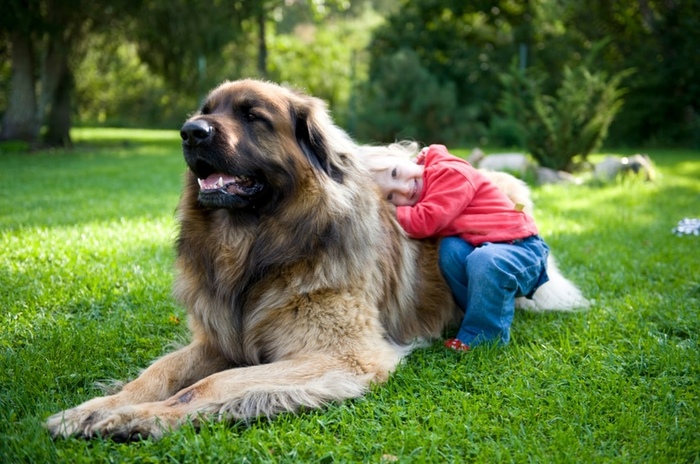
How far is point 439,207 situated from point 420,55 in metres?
20.1

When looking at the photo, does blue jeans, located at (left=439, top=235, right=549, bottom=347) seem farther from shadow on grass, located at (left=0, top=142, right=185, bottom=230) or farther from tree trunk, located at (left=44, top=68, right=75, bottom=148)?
tree trunk, located at (left=44, top=68, right=75, bottom=148)

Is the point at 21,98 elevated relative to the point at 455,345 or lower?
elevated

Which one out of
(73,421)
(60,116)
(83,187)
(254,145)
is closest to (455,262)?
(254,145)

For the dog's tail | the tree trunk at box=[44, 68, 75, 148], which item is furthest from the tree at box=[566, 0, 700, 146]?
the dog's tail

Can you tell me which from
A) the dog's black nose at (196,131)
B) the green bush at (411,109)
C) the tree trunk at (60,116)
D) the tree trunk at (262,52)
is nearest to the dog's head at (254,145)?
the dog's black nose at (196,131)

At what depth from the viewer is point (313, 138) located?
3.22 m

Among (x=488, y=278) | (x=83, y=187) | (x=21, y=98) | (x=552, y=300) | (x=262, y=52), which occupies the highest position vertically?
(x=262, y=52)

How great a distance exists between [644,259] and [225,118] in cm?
431

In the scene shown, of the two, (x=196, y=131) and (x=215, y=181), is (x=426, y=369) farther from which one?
(x=196, y=131)

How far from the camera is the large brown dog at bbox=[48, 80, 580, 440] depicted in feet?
9.50

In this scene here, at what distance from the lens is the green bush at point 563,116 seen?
11.0m

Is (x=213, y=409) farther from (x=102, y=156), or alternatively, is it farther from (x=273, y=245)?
(x=102, y=156)

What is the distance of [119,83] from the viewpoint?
36.0m

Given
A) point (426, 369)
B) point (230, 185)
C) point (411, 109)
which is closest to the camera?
point (230, 185)
